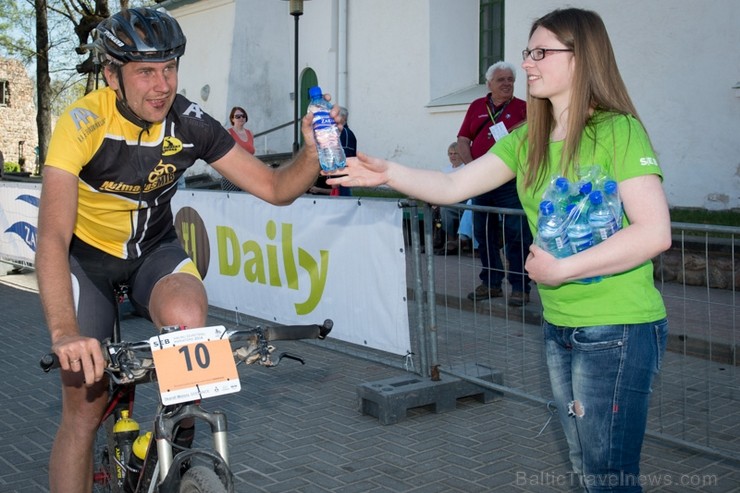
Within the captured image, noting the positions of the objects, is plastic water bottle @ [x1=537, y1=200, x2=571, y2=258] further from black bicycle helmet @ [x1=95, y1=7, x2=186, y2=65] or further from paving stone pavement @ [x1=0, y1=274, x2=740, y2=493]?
paving stone pavement @ [x1=0, y1=274, x2=740, y2=493]

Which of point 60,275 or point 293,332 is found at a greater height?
point 60,275

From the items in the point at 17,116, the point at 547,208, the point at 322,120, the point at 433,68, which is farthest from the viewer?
the point at 17,116

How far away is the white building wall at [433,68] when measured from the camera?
11727mm

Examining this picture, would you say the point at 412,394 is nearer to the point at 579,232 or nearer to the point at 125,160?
the point at 125,160

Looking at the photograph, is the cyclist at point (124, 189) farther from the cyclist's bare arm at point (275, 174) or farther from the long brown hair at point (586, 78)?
the long brown hair at point (586, 78)

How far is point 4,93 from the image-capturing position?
57500 millimetres

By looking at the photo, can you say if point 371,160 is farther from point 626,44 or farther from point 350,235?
point 626,44

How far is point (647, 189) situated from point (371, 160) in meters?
1.08

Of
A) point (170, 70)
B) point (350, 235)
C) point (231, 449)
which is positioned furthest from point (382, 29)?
point (170, 70)

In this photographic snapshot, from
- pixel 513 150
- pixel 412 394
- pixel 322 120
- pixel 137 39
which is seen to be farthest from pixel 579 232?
pixel 412 394

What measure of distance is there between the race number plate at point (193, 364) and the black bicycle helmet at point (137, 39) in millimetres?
1098

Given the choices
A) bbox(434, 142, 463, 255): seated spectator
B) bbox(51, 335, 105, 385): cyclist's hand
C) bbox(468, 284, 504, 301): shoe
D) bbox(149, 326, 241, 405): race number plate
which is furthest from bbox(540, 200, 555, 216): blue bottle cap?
bbox(434, 142, 463, 255): seated spectator

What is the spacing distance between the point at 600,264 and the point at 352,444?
3.36 meters

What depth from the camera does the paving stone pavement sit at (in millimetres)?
4977
